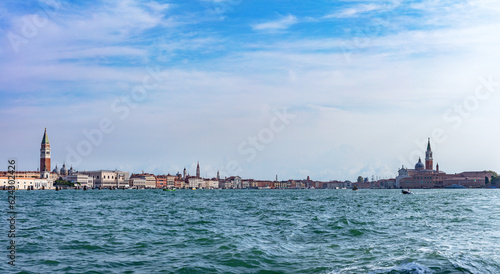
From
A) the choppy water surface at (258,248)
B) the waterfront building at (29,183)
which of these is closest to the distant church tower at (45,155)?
the waterfront building at (29,183)

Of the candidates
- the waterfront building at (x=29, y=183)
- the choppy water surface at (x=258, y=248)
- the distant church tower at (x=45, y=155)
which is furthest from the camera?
the distant church tower at (x=45, y=155)

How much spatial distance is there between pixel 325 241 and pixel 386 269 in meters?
5.49

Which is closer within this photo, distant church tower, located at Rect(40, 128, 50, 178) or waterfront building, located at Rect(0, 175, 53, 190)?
waterfront building, located at Rect(0, 175, 53, 190)

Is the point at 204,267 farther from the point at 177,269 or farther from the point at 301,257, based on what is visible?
the point at 301,257

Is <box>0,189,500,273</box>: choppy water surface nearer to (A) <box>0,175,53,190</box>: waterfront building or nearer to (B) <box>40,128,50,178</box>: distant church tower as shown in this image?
(A) <box>0,175,53,190</box>: waterfront building

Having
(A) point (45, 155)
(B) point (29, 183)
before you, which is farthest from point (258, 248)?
(A) point (45, 155)

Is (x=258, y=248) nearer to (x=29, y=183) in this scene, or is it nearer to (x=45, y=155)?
(x=29, y=183)

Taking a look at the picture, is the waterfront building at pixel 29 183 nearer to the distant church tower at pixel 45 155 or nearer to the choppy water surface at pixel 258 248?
the distant church tower at pixel 45 155

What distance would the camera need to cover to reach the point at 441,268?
41.4 ft

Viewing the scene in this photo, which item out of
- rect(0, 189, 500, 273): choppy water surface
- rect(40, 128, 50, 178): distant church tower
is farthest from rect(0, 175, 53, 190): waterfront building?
rect(0, 189, 500, 273): choppy water surface

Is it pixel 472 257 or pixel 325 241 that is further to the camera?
pixel 325 241

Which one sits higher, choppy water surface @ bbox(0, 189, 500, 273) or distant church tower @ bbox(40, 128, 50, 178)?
distant church tower @ bbox(40, 128, 50, 178)

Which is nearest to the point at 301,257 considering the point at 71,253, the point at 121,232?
the point at 71,253

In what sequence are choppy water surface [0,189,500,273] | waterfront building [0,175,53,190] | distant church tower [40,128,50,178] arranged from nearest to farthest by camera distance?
choppy water surface [0,189,500,273] < waterfront building [0,175,53,190] < distant church tower [40,128,50,178]
